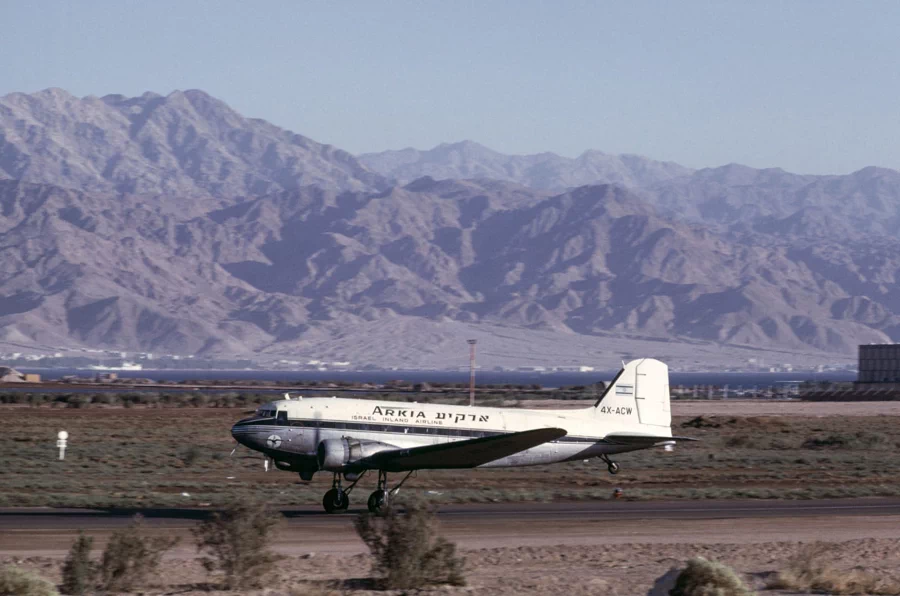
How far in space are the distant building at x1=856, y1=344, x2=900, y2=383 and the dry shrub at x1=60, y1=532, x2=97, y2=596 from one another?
137 m

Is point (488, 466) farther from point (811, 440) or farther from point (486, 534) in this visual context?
point (811, 440)

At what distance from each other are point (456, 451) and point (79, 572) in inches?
545

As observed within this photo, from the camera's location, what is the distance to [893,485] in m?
41.4

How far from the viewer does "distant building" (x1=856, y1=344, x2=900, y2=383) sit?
146875 millimetres

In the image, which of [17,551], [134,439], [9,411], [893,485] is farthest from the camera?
[9,411]

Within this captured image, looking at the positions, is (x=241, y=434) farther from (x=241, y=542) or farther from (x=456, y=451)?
(x=241, y=542)

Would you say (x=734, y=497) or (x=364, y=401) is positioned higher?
(x=364, y=401)


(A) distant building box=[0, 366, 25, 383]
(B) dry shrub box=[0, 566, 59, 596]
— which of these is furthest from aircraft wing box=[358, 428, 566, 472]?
(A) distant building box=[0, 366, 25, 383]

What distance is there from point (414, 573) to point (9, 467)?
27.8 meters

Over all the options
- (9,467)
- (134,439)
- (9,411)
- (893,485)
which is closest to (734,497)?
(893,485)

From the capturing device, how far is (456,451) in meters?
31.8

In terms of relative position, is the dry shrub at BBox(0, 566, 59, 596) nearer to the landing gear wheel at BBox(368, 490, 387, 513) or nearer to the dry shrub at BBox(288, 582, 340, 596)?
the dry shrub at BBox(288, 582, 340, 596)

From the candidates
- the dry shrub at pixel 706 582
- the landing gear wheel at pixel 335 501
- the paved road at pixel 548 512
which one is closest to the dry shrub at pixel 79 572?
the dry shrub at pixel 706 582

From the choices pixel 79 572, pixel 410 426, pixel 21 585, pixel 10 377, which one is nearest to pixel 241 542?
pixel 79 572
